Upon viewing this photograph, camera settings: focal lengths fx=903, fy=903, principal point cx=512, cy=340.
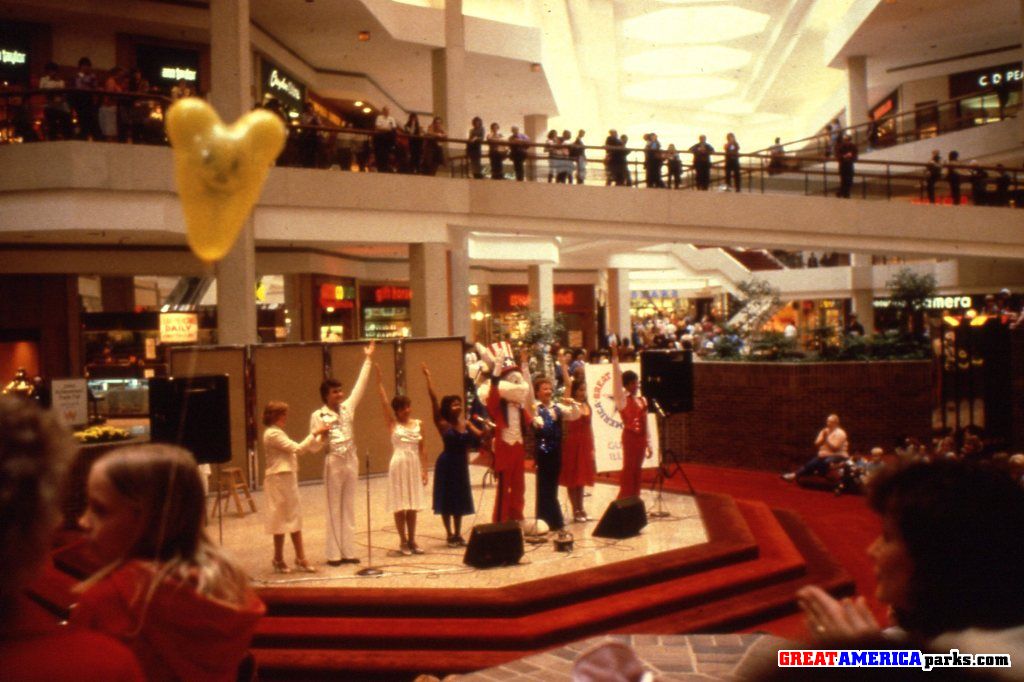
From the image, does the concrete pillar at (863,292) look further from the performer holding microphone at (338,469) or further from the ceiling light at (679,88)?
the performer holding microphone at (338,469)

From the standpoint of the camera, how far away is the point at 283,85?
18.7 meters

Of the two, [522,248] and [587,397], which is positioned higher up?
[522,248]

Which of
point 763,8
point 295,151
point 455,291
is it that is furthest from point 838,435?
point 763,8

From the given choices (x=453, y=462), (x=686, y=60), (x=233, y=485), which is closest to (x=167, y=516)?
(x=453, y=462)

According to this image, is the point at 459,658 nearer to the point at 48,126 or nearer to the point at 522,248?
the point at 48,126

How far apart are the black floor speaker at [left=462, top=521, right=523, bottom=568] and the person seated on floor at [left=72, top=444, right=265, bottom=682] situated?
5.52 m

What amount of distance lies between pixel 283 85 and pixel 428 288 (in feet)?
19.0

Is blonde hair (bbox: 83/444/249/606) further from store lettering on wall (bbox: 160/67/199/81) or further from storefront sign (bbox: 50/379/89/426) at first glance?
store lettering on wall (bbox: 160/67/199/81)

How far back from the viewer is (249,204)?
9.46 feet

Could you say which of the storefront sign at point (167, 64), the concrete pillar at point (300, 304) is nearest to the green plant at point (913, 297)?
the concrete pillar at point (300, 304)

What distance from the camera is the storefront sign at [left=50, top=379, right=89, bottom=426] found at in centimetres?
1130

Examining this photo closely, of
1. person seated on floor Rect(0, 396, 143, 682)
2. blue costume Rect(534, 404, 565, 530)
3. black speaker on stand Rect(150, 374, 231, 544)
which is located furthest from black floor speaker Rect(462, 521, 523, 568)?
person seated on floor Rect(0, 396, 143, 682)

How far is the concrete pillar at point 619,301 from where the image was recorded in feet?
96.4

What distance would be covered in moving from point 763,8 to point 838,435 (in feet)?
56.4
